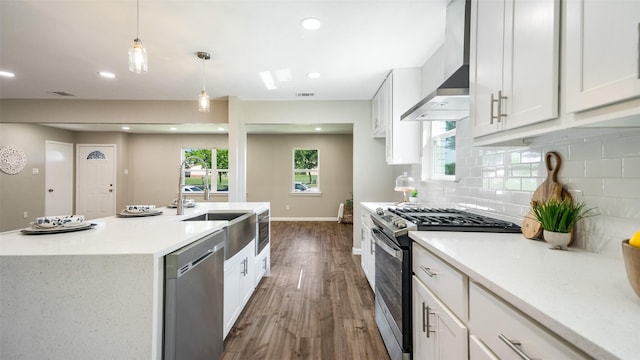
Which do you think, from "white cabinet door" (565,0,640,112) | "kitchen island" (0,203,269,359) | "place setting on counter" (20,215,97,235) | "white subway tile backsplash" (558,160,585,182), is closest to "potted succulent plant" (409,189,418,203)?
"white subway tile backsplash" (558,160,585,182)

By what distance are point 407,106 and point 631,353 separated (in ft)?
10.1

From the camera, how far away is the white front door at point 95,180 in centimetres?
745

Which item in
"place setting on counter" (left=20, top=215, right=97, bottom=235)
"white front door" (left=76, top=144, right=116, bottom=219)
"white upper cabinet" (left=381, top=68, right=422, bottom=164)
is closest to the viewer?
"place setting on counter" (left=20, top=215, right=97, bottom=235)

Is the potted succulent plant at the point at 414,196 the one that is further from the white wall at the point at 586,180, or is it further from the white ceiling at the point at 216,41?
the white ceiling at the point at 216,41

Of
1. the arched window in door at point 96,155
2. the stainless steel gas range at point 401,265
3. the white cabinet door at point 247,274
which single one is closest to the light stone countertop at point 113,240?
the white cabinet door at point 247,274

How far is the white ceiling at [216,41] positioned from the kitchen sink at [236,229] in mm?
1657

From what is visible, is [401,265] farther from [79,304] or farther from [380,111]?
[380,111]

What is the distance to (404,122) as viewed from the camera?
3.31 m

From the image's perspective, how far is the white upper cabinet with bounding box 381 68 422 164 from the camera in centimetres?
330

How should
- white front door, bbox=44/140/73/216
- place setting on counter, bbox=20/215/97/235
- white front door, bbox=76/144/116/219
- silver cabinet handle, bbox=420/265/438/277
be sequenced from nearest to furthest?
1. silver cabinet handle, bbox=420/265/438/277
2. place setting on counter, bbox=20/215/97/235
3. white front door, bbox=44/140/73/216
4. white front door, bbox=76/144/116/219

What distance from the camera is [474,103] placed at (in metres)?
1.54

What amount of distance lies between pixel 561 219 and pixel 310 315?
6.61 feet

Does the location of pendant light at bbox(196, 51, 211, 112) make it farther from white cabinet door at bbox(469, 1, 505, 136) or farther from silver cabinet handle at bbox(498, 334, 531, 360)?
silver cabinet handle at bbox(498, 334, 531, 360)

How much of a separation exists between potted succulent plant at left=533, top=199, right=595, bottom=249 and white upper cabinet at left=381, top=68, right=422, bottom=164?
211 centimetres
